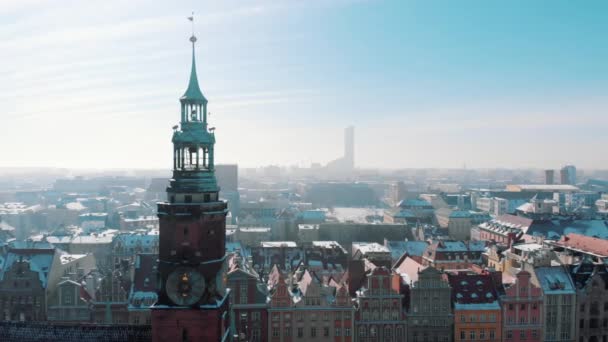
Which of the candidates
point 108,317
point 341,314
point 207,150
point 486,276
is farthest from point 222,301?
point 486,276

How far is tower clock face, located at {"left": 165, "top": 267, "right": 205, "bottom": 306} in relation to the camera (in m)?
42.7

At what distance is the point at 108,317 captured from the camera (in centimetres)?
7919

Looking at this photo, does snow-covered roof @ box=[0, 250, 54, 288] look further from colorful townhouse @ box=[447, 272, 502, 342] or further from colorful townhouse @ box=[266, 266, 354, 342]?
colorful townhouse @ box=[447, 272, 502, 342]

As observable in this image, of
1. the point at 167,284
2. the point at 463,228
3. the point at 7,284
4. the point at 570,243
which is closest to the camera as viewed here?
the point at 167,284

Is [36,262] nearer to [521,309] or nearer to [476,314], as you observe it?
[476,314]

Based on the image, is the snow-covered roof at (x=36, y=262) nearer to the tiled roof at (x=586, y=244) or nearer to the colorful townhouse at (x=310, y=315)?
the colorful townhouse at (x=310, y=315)

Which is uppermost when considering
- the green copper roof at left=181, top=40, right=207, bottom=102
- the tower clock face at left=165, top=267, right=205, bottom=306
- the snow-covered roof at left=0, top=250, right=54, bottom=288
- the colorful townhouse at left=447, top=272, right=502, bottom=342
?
the green copper roof at left=181, top=40, right=207, bottom=102

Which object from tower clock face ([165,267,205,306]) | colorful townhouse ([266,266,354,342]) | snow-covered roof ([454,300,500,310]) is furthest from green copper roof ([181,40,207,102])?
snow-covered roof ([454,300,500,310])

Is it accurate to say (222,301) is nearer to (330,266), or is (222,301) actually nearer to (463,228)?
(330,266)

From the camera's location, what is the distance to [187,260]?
42.5 m

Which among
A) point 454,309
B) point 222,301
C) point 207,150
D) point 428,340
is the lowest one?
point 428,340

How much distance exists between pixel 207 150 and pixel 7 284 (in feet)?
210

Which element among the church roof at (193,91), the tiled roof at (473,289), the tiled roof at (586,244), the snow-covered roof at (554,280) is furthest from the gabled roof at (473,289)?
the church roof at (193,91)

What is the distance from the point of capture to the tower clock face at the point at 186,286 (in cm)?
4266
